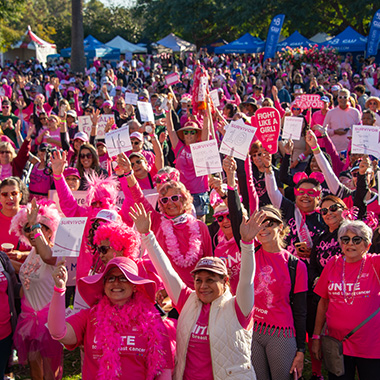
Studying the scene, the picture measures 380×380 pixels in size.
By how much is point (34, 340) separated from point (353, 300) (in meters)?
2.35

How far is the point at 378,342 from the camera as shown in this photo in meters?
3.52

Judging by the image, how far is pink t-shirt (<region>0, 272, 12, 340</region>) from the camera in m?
3.76

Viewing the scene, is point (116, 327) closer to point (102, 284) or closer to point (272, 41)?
point (102, 284)

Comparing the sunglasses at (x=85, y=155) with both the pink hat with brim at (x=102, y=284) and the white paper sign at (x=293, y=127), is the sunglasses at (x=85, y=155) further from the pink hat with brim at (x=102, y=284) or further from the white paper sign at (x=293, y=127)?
the pink hat with brim at (x=102, y=284)

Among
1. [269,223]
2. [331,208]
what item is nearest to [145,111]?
[331,208]

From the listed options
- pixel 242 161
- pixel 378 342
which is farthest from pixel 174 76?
pixel 378 342

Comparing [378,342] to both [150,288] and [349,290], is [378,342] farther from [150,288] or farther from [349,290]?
[150,288]

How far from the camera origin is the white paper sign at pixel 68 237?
3.39 meters

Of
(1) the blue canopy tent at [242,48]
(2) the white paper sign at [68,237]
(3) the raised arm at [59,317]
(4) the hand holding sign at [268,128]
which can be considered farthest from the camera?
(1) the blue canopy tent at [242,48]

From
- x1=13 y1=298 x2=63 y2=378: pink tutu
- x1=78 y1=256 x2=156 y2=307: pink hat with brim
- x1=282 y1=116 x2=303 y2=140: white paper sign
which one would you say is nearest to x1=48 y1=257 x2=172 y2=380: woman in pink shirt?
x1=78 y1=256 x2=156 y2=307: pink hat with brim

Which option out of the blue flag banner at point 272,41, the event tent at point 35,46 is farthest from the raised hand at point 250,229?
the event tent at point 35,46

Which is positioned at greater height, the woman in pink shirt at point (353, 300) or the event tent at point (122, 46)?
the event tent at point (122, 46)

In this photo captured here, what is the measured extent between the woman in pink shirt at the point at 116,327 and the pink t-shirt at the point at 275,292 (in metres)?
0.92

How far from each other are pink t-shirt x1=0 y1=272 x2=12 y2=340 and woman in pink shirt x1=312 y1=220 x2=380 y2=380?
231 centimetres
